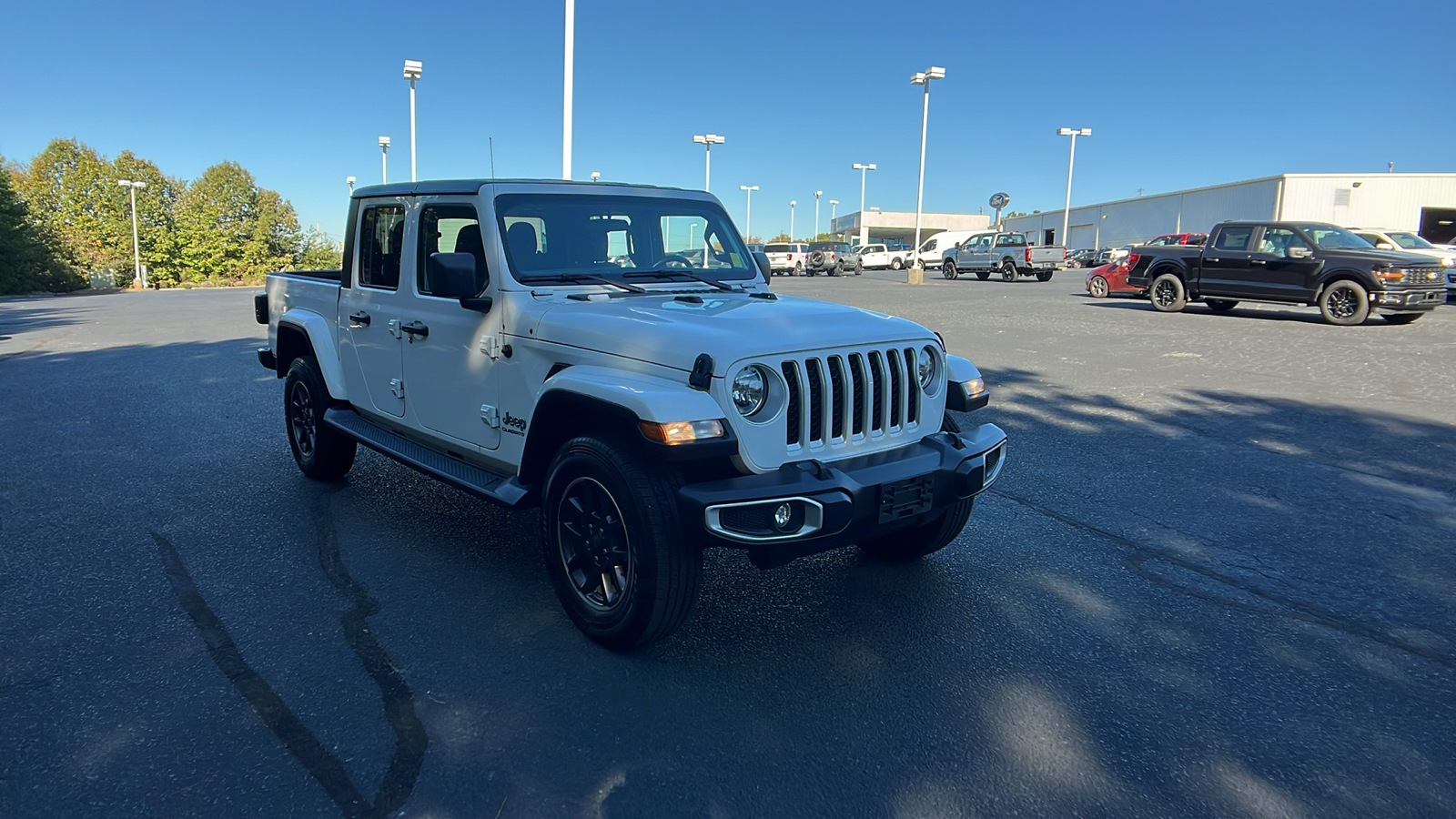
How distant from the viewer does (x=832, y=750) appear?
2.89 metres

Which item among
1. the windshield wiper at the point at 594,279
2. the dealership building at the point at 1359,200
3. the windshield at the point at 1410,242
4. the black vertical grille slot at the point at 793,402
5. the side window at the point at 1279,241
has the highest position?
the dealership building at the point at 1359,200

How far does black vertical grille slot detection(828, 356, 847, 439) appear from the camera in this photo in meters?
3.51

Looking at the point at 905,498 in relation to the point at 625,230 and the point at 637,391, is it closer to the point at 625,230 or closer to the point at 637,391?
the point at 637,391

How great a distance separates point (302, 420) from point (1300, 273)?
53.5 ft

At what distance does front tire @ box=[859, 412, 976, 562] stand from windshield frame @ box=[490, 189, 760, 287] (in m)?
1.57

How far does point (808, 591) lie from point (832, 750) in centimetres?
131

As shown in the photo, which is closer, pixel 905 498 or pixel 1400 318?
pixel 905 498

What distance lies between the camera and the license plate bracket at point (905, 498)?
335 cm

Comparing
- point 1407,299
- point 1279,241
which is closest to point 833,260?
point 1279,241

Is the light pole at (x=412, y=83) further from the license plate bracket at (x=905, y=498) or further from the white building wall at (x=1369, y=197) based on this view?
the white building wall at (x=1369, y=197)

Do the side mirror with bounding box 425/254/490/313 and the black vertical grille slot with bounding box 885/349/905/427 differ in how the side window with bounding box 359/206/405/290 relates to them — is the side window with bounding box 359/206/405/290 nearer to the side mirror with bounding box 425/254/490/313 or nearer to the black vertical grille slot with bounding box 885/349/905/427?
the side mirror with bounding box 425/254/490/313

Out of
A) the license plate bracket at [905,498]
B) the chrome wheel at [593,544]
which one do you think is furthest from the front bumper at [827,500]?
the chrome wheel at [593,544]

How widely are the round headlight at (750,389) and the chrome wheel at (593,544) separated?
596mm

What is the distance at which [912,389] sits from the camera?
380cm
